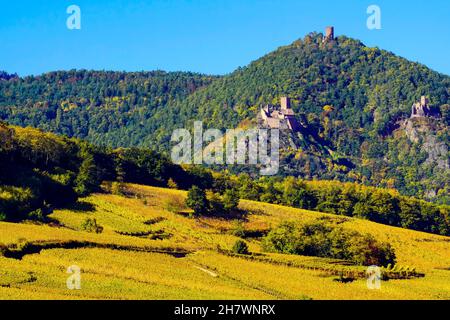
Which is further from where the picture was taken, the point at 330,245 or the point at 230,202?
the point at 230,202

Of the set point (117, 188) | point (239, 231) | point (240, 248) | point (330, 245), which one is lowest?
point (330, 245)

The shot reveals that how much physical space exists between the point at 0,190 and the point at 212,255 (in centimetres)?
2999

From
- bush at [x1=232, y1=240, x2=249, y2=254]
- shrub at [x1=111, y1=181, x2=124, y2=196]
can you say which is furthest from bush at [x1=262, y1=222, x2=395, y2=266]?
shrub at [x1=111, y1=181, x2=124, y2=196]

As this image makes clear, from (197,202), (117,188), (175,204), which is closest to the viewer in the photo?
(197,202)

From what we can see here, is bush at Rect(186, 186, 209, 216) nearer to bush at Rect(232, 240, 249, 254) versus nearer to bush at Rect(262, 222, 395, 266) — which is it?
bush at Rect(262, 222, 395, 266)

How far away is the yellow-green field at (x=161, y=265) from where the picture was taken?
5934cm

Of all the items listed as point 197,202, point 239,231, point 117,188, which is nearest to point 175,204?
point 197,202

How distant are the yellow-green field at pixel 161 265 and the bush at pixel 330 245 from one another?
406cm

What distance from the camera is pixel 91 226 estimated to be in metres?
92.8

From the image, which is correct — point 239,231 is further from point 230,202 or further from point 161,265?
point 161,265

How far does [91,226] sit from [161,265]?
2420 cm
